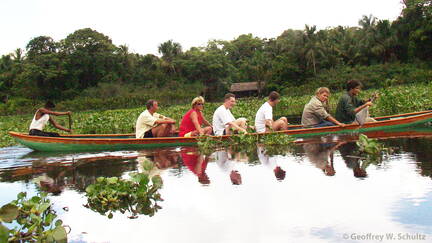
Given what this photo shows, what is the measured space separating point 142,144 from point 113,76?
48.4 m

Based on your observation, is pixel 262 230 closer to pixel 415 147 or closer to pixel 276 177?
pixel 276 177

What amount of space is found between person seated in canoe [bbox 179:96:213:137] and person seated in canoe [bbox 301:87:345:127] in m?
2.35

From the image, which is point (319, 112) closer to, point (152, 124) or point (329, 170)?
point (152, 124)

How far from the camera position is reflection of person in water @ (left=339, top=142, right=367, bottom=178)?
621 centimetres

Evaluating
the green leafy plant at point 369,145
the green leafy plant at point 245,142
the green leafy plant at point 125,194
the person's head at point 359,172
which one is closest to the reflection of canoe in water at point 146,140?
the green leafy plant at point 245,142

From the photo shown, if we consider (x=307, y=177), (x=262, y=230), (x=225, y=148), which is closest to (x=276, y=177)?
(x=307, y=177)

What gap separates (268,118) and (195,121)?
1.63 metres

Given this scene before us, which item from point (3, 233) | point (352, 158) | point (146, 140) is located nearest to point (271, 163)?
point (352, 158)

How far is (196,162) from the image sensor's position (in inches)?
331

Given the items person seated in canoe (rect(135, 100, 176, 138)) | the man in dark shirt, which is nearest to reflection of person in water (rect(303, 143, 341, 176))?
the man in dark shirt

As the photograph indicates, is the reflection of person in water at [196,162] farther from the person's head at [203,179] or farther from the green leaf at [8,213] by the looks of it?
the green leaf at [8,213]

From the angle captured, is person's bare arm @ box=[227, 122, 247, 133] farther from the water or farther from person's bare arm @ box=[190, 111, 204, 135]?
the water

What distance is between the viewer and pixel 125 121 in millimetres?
19875

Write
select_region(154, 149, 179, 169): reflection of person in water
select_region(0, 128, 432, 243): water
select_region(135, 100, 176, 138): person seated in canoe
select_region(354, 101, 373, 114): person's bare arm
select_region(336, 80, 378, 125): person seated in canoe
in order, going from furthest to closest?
select_region(135, 100, 176, 138): person seated in canoe < select_region(336, 80, 378, 125): person seated in canoe < select_region(354, 101, 373, 114): person's bare arm < select_region(154, 149, 179, 169): reflection of person in water < select_region(0, 128, 432, 243): water
